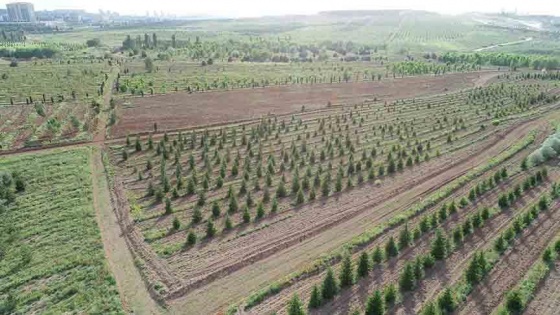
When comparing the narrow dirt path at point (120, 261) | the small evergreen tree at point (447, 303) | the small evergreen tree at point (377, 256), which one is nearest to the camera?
the small evergreen tree at point (447, 303)

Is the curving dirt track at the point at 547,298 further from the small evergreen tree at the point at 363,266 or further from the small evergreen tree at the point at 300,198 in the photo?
the small evergreen tree at the point at 300,198

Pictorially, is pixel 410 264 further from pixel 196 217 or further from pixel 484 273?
pixel 196 217

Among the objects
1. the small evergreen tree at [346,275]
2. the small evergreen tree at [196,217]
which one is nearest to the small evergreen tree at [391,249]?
the small evergreen tree at [346,275]

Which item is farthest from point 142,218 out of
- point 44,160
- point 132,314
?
point 44,160

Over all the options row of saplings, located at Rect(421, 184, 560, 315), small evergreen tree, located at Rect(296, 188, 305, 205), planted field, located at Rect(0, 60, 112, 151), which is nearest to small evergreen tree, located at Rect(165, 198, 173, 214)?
small evergreen tree, located at Rect(296, 188, 305, 205)

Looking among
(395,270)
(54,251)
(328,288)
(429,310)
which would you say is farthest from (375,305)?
(54,251)

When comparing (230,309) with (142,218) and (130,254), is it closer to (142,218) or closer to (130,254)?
(130,254)
